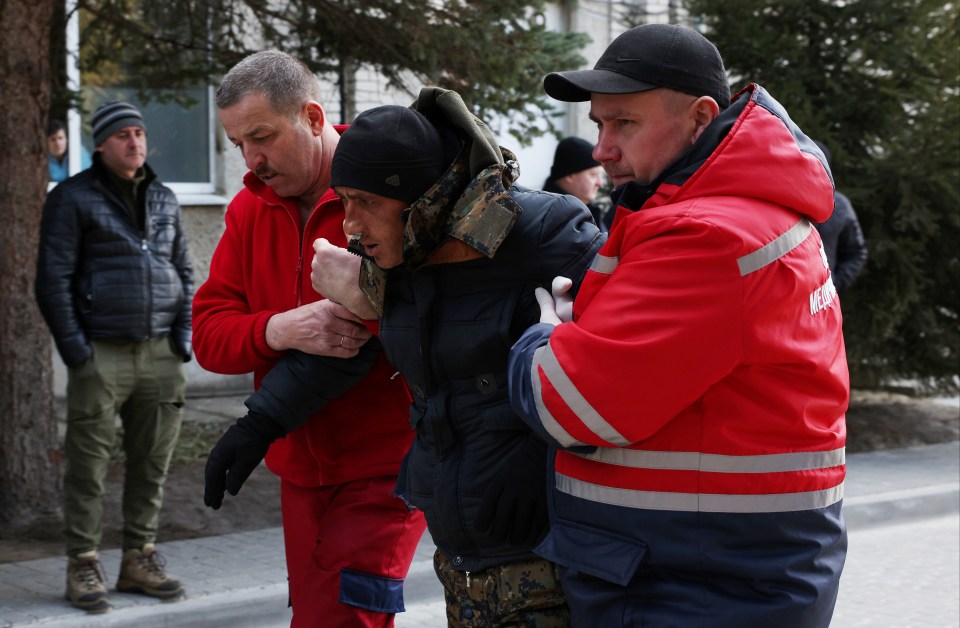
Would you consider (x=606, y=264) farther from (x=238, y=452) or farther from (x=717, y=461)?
(x=238, y=452)

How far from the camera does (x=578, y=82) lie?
2363 millimetres

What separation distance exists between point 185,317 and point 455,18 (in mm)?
2542

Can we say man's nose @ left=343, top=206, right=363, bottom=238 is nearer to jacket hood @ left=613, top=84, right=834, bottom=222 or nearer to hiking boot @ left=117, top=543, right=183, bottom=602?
jacket hood @ left=613, top=84, right=834, bottom=222

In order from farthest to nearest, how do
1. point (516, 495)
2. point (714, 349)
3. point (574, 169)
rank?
1. point (574, 169)
2. point (516, 495)
3. point (714, 349)

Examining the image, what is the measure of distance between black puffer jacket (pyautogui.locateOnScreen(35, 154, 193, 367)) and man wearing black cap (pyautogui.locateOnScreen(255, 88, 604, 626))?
3.16 metres

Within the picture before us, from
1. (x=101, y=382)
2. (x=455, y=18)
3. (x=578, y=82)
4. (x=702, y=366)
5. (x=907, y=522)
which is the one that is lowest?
(x=907, y=522)

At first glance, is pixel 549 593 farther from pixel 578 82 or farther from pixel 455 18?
pixel 455 18

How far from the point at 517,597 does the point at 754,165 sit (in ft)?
3.34

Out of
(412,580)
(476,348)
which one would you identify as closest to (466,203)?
(476,348)

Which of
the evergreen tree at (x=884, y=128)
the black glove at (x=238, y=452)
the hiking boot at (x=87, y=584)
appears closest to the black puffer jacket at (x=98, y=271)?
the hiking boot at (x=87, y=584)

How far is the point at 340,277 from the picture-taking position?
302 centimetres

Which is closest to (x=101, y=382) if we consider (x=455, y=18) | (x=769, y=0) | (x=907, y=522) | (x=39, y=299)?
(x=39, y=299)

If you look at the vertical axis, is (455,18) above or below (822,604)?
above

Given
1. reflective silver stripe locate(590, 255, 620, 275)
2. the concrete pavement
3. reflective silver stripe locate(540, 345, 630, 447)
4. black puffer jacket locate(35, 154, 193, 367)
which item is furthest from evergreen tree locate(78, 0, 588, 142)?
reflective silver stripe locate(540, 345, 630, 447)
